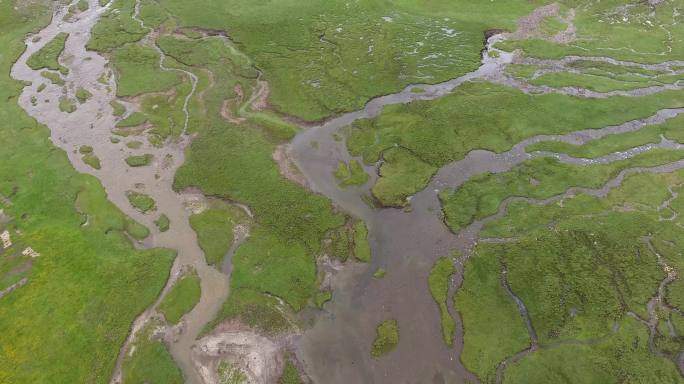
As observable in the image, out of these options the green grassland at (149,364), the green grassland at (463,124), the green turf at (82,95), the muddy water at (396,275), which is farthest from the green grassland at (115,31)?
the green grassland at (149,364)

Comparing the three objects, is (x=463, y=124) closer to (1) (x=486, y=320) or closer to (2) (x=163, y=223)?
(1) (x=486, y=320)

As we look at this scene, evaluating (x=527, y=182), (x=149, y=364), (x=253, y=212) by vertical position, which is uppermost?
(x=527, y=182)

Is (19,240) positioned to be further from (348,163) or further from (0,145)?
(348,163)

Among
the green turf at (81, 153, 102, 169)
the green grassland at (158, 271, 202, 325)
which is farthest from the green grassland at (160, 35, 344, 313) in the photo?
the green turf at (81, 153, 102, 169)

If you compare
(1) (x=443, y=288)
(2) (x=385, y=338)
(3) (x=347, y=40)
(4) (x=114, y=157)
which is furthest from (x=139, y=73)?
(1) (x=443, y=288)

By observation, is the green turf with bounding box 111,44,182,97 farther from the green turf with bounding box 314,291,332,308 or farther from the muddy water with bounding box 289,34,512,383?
the green turf with bounding box 314,291,332,308

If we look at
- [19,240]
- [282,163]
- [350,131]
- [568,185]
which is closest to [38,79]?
[19,240]

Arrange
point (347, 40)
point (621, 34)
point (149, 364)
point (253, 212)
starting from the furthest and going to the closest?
1. point (621, 34)
2. point (347, 40)
3. point (253, 212)
4. point (149, 364)
